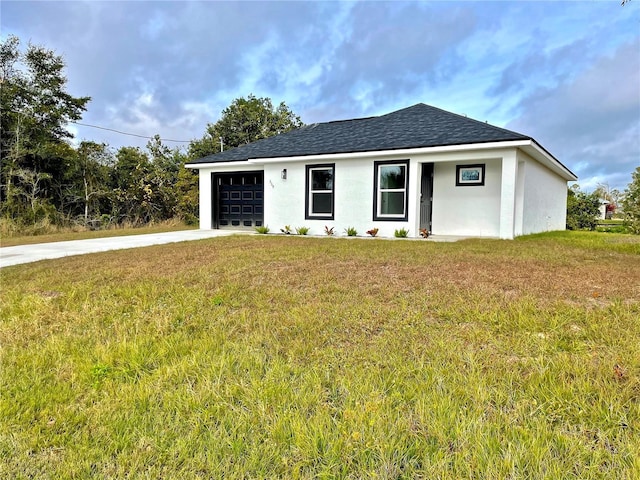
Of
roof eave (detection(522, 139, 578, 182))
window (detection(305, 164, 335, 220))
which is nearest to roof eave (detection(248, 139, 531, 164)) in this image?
window (detection(305, 164, 335, 220))

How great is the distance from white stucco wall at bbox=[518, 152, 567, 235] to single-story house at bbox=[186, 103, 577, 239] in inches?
1.5

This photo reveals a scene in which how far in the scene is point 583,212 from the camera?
1839cm

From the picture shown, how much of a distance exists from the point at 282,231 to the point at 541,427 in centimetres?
1014

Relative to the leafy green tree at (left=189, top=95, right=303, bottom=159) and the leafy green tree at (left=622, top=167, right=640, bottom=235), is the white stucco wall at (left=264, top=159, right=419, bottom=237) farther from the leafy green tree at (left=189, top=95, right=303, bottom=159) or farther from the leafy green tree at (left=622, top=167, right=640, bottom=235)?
the leafy green tree at (left=189, top=95, right=303, bottom=159)

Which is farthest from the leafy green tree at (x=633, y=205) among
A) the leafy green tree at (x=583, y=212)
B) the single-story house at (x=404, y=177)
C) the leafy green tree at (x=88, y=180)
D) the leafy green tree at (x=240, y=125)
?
the leafy green tree at (x=240, y=125)

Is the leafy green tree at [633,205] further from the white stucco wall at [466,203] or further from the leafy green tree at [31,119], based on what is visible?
the leafy green tree at [31,119]

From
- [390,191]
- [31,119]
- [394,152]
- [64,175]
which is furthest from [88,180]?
Result: [394,152]

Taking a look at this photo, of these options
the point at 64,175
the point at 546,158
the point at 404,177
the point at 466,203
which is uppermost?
the point at 546,158

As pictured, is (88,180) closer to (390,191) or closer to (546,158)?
(390,191)

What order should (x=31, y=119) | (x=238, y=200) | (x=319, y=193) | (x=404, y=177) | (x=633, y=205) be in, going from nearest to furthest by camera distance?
(x=404, y=177) < (x=319, y=193) < (x=633, y=205) < (x=238, y=200) < (x=31, y=119)

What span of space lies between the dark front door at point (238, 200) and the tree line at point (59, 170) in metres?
3.11

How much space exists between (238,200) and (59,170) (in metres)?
7.78

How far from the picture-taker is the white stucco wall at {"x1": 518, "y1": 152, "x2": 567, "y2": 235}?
10.4 metres

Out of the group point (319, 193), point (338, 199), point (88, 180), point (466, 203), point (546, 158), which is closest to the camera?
point (546, 158)
